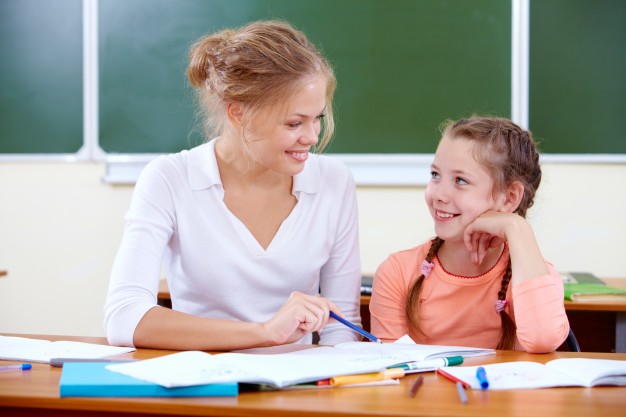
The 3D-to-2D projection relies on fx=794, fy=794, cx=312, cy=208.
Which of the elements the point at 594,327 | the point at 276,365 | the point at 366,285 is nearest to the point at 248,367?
the point at 276,365

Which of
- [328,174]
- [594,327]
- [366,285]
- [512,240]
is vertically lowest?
[594,327]

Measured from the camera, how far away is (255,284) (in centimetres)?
184

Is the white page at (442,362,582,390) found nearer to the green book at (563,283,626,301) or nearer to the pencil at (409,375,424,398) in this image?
the pencil at (409,375,424,398)

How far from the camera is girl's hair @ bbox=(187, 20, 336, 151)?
68.2 inches

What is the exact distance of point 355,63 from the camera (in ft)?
11.5

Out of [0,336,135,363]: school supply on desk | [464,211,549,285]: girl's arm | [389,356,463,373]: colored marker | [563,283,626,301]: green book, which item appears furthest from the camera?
[563,283,626,301]: green book

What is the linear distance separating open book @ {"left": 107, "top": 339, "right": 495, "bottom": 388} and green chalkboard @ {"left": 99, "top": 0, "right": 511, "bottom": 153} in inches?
84.8

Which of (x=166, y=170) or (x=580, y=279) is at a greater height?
(x=166, y=170)

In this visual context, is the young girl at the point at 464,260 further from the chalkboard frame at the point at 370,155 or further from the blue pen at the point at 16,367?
the chalkboard frame at the point at 370,155

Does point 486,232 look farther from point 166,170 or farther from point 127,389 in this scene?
point 127,389

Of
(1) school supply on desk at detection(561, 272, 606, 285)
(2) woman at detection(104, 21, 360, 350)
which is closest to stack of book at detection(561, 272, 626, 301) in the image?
(1) school supply on desk at detection(561, 272, 606, 285)

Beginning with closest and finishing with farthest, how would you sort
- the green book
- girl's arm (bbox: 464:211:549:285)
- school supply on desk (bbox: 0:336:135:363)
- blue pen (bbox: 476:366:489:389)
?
blue pen (bbox: 476:366:489:389)
school supply on desk (bbox: 0:336:135:363)
girl's arm (bbox: 464:211:549:285)
the green book

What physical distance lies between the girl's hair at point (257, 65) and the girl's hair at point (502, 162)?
0.36 metres

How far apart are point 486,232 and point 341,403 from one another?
29.7 inches
